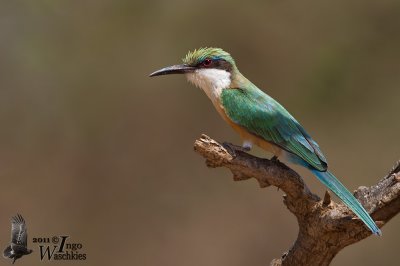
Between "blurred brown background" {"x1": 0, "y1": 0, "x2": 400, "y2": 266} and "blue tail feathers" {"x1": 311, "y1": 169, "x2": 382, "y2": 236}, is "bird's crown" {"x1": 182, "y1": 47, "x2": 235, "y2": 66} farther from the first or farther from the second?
"blurred brown background" {"x1": 0, "y1": 0, "x2": 400, "y2": 266}

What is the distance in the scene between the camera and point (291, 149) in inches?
127

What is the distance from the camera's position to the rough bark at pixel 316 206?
2.83m

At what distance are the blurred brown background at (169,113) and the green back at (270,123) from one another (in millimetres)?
2310

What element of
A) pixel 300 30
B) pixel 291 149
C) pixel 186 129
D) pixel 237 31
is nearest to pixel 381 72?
pixel 300 30

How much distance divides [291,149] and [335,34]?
353 centimetres

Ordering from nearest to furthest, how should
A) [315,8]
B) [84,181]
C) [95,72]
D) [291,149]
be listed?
1. [291,149]
2. [84,181]
3. [95,72]
4. [315,8]

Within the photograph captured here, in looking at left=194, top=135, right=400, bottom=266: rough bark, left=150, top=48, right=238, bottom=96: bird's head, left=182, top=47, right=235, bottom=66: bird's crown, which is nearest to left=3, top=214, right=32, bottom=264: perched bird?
left=150, top=48, right=238, bottom=96: bird's head

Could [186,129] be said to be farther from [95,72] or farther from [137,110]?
[95,72]

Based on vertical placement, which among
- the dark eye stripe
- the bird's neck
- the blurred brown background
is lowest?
the bird's neck

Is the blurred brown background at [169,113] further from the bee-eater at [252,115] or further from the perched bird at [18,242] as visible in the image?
the bee-eater at [252,115]

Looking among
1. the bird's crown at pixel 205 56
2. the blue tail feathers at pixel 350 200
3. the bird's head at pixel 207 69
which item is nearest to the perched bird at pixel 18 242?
the bird's head at pixel 207 69

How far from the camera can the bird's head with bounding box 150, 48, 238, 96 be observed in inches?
137

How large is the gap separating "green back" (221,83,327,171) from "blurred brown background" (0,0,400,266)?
7.58ft

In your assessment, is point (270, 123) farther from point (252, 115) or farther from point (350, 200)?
point (350, 200)
